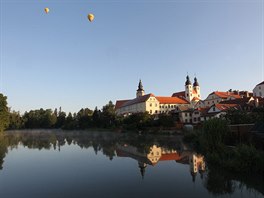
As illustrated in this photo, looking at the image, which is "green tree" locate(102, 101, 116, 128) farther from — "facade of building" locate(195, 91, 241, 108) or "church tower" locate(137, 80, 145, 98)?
"facade of building" locate(195, 91, 241, 108)

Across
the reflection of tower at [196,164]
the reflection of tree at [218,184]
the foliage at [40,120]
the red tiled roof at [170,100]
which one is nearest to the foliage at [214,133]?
the reflection of tower at [196,164]

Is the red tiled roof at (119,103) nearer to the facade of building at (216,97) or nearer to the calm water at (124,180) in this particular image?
the facade of building at (216,97)

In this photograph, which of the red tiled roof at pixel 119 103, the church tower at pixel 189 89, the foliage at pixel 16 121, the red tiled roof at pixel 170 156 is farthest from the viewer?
the red tiled roof at pixel 119 103

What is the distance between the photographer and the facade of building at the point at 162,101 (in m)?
83.2

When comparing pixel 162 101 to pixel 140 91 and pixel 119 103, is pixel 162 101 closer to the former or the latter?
pixel 140 91

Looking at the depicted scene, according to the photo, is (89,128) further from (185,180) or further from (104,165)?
(185,180)

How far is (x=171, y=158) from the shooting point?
23438 millimetres

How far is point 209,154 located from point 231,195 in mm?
6776

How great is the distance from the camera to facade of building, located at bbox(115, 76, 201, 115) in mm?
83188

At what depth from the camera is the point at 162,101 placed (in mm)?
86312

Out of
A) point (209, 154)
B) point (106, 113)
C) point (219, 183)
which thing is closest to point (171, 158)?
point (209, 154)

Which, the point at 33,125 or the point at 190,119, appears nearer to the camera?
the point at 190,119

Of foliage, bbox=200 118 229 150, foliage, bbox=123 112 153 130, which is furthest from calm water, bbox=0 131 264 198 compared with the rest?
foliage, bbox=123 112 153 130

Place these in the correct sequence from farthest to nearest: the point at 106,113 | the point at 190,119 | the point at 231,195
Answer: the point at 106,113 < the point at 190,119 < the point at 231,195
